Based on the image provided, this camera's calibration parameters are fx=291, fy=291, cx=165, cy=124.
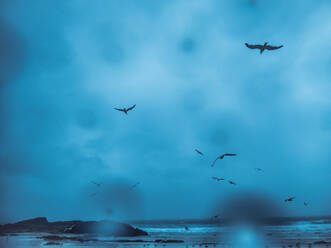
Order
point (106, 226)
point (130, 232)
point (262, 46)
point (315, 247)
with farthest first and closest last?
1. point (106, 226)
2. point (130, 232)
3. point (315, 247)
4. point (262, 46)

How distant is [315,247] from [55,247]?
21782mm

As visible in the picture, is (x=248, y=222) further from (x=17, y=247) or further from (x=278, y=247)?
(x=17, y=247)

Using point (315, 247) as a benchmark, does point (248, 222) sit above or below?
above

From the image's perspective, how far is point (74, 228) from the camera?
53.2m

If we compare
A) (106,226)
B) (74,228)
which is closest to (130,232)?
(106,226)

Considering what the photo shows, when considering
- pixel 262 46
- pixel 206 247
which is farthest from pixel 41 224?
pixel 262 46

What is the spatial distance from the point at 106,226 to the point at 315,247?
36207mm

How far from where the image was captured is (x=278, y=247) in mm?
24688

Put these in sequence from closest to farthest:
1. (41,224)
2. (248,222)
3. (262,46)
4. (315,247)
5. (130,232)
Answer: (262,46) → (315,247) → (130,232) → (248,222) → (41,224)

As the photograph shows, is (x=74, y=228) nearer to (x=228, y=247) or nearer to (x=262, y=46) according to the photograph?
(x=228, y=247)

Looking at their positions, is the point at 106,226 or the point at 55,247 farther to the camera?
the point at 106,226

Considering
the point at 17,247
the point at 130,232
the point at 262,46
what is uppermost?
the point at 262,46

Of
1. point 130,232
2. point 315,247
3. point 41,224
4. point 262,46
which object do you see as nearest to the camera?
point 262,46

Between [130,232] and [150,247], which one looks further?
[130,232]
